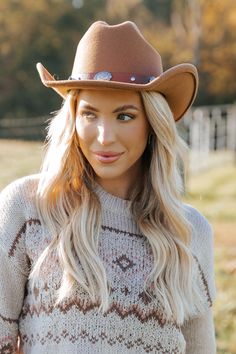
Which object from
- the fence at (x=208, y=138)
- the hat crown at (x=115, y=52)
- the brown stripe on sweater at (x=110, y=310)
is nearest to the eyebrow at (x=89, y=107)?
the hat crown at (x=115, y=52)

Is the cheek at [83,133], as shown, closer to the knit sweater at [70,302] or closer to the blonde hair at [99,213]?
the blonde hair at [99,213]

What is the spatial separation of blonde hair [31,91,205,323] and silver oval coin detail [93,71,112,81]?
0.08 metres

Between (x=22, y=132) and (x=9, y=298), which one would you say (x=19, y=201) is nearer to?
(x=9, y=298)

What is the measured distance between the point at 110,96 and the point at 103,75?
0.07 metres

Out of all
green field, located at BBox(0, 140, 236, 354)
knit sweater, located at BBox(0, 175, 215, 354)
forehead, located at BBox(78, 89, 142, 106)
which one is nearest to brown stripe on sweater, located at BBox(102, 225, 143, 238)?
knit sweater, located at BBox(0, 175, 215, 354)

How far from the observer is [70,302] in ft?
6.44

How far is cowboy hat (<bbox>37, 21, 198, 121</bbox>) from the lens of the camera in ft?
6.77

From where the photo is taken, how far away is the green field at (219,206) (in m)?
4.60

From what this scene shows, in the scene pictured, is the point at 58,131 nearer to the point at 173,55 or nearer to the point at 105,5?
the point at 173,55

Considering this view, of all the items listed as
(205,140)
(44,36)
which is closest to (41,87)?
(44,36)

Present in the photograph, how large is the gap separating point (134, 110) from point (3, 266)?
21.6 inches

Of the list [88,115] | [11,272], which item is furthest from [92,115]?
[11,272]

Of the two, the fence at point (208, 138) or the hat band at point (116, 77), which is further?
the fence at point (208, 138)

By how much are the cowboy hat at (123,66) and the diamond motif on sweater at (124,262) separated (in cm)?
Result: 47
